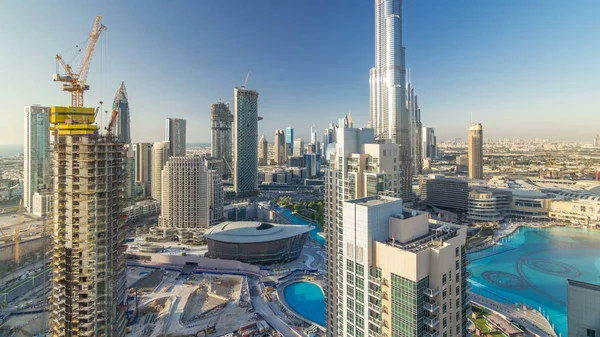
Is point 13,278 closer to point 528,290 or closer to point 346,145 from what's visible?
point 346,145

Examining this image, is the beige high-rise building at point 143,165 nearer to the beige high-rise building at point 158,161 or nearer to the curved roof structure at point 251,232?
the beige high-rise building at point 158,161

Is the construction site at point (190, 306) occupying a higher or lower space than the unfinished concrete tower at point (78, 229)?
lower

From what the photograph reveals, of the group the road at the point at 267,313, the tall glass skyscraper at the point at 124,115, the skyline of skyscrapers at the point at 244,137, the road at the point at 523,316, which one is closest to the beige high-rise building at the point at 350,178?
the road at the point at 267,313

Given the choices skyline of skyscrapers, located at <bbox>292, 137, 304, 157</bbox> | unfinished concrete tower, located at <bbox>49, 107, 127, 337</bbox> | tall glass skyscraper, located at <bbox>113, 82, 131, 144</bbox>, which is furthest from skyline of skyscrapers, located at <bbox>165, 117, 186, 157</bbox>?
skyline of skyscrapers, located at <bbox>292, 137, 304, 157</bbox>

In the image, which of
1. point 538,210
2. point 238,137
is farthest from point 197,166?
point 538,210

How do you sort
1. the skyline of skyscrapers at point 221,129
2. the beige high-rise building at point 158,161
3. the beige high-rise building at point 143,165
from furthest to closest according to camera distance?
the skyline of skyscrapers at point 221,129 < the beige high-rise building at point 143,165 < the beige high-rise building at point 158,161

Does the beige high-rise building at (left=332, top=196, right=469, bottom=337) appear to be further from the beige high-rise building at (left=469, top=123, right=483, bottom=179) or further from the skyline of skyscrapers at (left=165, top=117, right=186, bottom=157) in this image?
the skyline of skyscrapers at (left=165, top=117, right=186, bottom=157)
